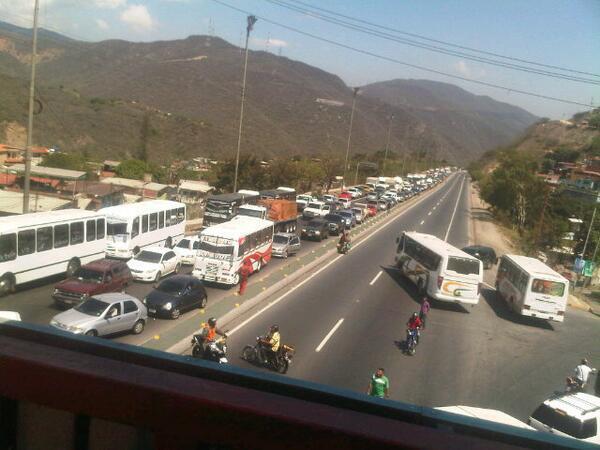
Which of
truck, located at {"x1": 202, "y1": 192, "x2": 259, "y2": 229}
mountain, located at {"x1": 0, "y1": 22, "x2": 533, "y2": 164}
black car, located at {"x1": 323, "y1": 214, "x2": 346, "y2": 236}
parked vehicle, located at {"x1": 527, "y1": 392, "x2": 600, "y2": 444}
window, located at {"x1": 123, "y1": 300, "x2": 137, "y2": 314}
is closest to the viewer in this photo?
parked vehicle, located at {"x1": 527, "y1": 392, "x2": 600, "y2": 444}

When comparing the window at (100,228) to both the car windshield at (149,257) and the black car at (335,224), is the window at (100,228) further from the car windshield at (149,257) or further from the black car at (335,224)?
the black car at (335,224)

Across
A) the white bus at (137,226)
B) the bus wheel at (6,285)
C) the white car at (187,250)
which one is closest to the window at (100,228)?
the white bus at (137,226)

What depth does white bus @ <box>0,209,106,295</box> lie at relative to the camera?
556 inches

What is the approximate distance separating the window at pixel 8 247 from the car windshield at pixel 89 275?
172 cm

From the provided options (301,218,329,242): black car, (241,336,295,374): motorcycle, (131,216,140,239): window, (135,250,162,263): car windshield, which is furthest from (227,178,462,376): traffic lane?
(131,216,140,239): window

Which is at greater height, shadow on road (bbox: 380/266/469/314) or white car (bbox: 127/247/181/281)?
white car (bbox: 127/247/181/281)

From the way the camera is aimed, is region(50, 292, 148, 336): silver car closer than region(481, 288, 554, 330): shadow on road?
Yes

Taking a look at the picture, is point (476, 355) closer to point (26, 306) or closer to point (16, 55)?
point (26, 306)

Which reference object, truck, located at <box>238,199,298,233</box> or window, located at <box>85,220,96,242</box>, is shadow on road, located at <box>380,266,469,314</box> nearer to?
truck, located at <box>238,199,298,233</box>

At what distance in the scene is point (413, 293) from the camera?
2078 centimetres

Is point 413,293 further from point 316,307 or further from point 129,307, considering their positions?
point 129,307

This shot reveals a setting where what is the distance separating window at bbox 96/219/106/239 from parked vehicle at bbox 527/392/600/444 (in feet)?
47.2

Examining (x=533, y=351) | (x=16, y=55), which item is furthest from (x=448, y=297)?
(x=16, y=55)

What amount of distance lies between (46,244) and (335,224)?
19.6 metres
